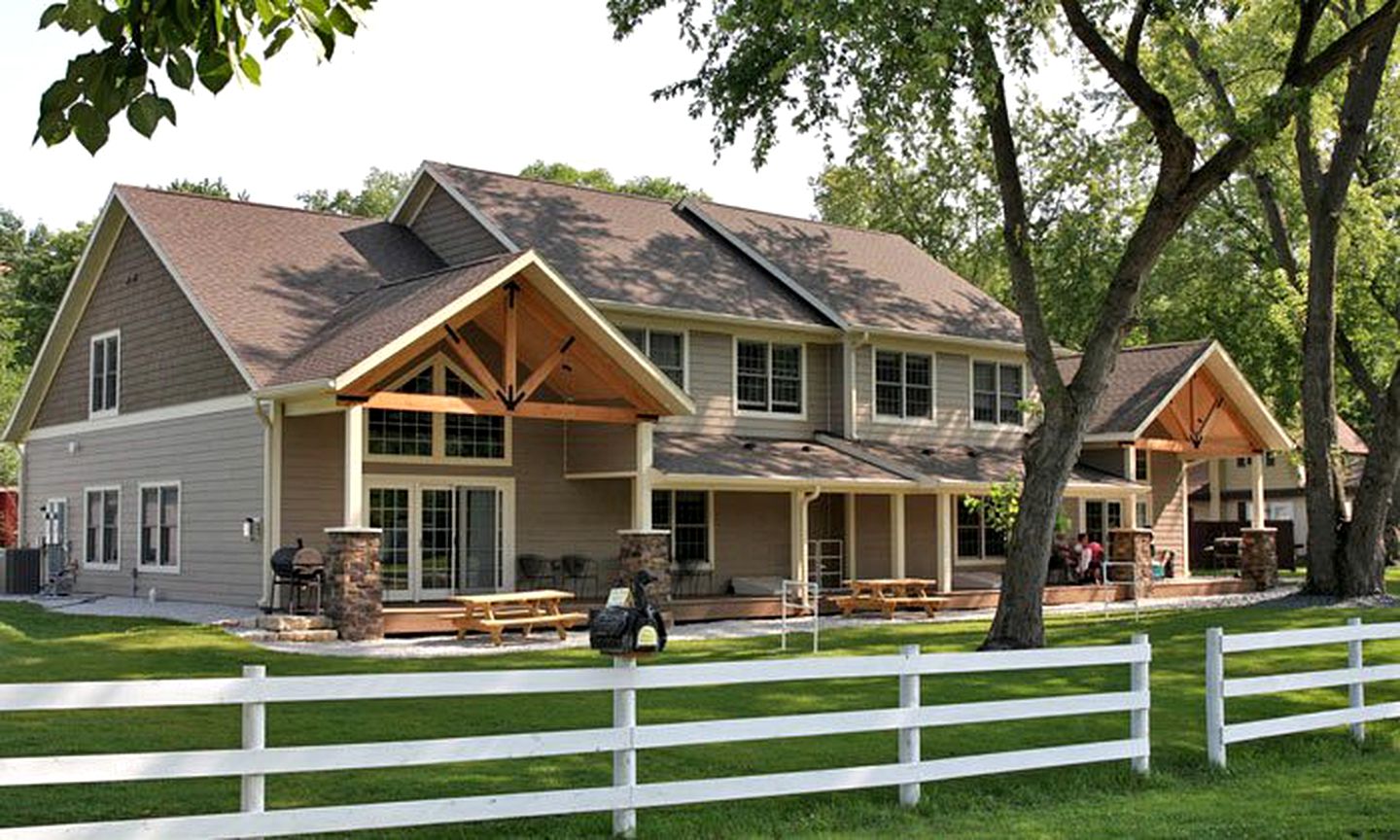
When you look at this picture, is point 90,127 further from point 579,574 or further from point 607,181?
point 607,181

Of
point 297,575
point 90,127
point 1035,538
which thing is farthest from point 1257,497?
point 90,127

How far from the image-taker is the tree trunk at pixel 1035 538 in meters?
19.3

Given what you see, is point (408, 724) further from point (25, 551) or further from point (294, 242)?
point (25, 551)

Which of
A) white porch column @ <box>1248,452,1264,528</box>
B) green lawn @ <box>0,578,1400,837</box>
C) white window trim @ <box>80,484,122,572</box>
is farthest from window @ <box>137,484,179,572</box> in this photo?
white porch column @ <box>1248,452,1264,528</box>

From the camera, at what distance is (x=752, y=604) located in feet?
84.7

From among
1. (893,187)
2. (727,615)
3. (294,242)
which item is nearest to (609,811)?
(727,615)

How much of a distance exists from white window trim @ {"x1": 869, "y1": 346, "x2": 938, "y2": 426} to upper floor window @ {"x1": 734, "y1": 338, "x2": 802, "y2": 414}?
1.61m

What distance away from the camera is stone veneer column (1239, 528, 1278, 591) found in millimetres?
34219

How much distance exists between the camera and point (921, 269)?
35.0m

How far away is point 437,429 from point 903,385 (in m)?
10.7

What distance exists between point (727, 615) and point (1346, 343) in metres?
22.9

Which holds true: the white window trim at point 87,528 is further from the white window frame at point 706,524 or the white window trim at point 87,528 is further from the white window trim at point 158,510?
the white window frame at point 706,524

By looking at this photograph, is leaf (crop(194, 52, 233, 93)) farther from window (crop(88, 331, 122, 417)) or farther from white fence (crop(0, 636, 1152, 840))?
window (crop(88, 331, 122, 417))

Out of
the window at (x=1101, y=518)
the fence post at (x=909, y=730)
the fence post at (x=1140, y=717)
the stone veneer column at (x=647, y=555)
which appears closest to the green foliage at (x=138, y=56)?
the fence post at (x=909, y=730)
